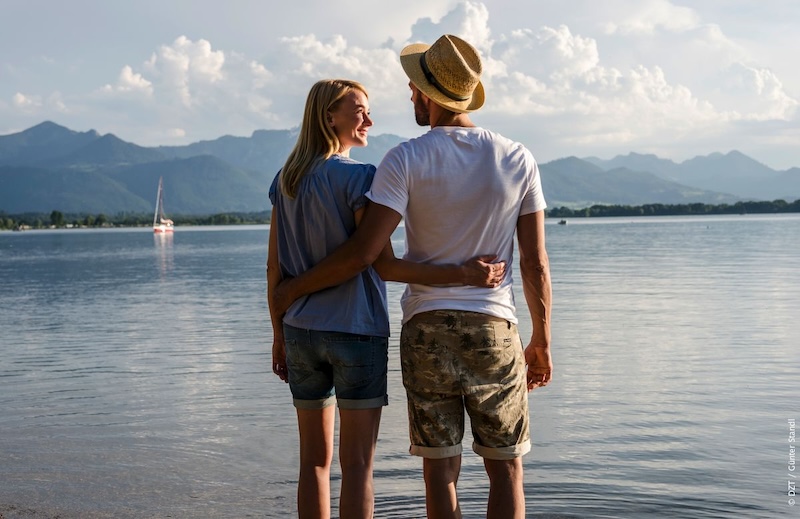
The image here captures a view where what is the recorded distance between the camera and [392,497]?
6.04 m

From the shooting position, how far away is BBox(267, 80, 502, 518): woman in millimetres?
3779

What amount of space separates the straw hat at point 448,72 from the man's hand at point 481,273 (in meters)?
0.62

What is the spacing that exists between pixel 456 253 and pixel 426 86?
0.68 m

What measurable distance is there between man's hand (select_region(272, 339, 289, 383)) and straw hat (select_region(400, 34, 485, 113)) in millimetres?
1389

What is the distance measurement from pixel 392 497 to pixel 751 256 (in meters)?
32.3

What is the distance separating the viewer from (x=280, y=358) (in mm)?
4262

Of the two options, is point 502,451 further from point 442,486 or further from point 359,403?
point 359,403

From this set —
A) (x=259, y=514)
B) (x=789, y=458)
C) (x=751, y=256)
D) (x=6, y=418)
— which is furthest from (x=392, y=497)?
(x=751, y=256)

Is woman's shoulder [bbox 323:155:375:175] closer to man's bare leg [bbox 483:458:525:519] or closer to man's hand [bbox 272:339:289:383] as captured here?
man's hand [bbox 272:339:289:383]

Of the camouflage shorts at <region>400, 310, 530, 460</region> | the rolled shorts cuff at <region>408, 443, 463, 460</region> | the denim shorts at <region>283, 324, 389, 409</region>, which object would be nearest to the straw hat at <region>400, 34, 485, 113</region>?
the camouflage shorts at <region>400, 310, 530, 460</region>

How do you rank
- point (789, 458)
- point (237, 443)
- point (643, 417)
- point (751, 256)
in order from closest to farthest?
point (789, 458) → point (237, 443) → point (643, 417) → point (751, 256)

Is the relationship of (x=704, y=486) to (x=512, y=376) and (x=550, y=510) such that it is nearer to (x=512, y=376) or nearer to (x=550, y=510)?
(x=550, y=510)

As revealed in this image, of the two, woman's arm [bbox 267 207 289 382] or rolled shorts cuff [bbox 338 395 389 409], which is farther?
woman's arm [bbox 267 207 289 382]

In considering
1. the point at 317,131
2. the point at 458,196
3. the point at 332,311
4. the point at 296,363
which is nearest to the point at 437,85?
the point at 458,196
